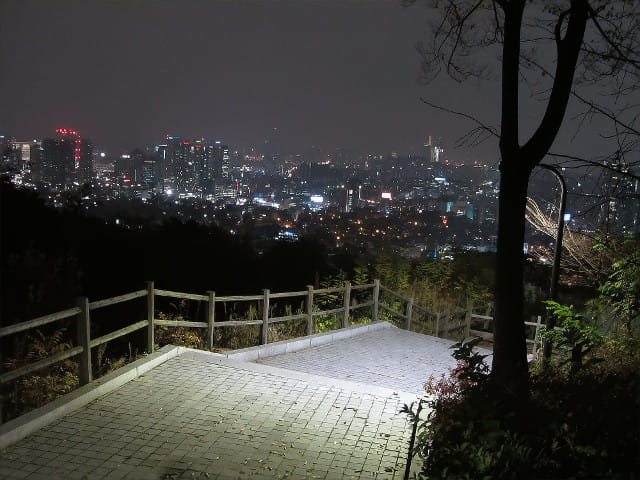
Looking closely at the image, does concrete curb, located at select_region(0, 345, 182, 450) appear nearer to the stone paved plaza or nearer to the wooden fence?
the stone paved plaza

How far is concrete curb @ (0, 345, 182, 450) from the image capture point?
16.3ft

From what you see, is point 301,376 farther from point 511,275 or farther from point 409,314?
point 409,314

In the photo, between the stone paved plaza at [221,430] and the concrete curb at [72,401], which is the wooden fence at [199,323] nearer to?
the concrete curb at [72,401]

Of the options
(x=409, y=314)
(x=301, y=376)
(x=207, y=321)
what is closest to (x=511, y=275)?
(x=301, y=376)

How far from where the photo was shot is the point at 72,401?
573 centimetres

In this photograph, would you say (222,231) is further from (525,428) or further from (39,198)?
(525,428)

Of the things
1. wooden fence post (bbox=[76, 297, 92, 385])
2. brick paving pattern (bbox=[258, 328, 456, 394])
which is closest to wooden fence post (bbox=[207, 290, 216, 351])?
brick paving pattern (bbox=[258, 328, 456, 394])

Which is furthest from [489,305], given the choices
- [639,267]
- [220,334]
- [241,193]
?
[241,193]

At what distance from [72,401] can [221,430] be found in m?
1.73

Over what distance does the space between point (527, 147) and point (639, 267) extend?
1.92 m

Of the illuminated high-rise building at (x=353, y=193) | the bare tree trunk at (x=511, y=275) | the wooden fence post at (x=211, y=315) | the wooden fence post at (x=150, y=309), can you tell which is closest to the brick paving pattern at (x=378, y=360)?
the wooden fence post at (x=211, y=315)

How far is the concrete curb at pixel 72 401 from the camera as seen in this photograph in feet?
16.3

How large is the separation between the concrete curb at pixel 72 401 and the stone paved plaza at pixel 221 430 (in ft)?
0.27

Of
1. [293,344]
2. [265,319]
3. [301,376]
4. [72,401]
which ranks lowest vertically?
[293,344]
